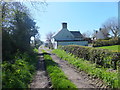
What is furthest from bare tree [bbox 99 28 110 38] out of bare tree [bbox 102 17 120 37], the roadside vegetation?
the roadside vegetation

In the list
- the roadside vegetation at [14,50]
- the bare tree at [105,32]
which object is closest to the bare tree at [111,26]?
the bare tree at [105,32]

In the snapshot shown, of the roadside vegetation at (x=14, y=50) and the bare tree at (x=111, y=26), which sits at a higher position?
the bare tree at (x=111, y=26)

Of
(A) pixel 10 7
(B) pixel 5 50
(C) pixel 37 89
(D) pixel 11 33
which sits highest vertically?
(A) pixel 10 7

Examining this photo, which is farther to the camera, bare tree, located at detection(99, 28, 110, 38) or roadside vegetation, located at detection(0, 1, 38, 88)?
bare tree, located at detection(99, 28, 110, 38)

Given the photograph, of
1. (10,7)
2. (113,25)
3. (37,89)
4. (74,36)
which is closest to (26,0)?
(10,7)

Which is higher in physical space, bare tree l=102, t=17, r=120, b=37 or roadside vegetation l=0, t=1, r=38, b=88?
bare tree l=102, t=17, r=120, b=37

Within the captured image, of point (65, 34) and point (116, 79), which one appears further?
point (65, 34)

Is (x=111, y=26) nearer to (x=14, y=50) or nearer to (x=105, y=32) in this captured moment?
(x=105, y=32)

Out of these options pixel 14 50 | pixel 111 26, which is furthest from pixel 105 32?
pixel 14 50

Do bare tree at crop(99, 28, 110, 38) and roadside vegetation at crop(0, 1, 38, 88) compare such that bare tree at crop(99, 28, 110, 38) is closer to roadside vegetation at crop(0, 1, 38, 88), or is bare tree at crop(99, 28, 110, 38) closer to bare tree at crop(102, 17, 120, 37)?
bare tree at crop(102, 17, 120, 37)

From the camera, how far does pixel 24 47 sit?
11.8 metres

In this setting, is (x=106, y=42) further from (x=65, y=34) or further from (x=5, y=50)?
(x=5, y=50)

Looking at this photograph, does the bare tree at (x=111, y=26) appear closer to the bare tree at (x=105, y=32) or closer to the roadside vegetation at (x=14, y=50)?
the bare tree at (x=105, y=32)

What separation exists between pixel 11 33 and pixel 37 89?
837 cm
